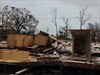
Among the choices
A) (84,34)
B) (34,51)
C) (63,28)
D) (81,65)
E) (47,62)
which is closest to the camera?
(81,65)

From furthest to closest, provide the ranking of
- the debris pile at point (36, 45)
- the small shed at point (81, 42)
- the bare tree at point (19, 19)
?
1. the bare tree at point (19, 19)
2. the debris pile at point (36, 45)
3. the small shed at point (81, 42)

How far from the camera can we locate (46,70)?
645 inches

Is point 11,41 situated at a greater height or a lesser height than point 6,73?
greater

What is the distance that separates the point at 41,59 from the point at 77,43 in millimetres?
2576

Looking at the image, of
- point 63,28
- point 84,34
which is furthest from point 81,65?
point 63,28

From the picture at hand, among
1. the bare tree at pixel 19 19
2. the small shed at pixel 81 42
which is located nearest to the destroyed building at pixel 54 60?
the small shed at pixel 81 42

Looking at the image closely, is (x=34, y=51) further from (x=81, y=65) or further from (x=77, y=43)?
(x=81, y=65)

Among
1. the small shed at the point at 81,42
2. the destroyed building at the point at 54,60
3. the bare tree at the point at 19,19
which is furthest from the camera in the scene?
the bare tree at the point at 19,19

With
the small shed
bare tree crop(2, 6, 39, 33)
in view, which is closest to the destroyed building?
the small shed

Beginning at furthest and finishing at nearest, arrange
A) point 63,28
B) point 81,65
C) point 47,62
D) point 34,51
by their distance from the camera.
Answer: point 63,28, point 34,51, point 47,62, point 81,65

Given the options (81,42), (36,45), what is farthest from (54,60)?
(36,45)

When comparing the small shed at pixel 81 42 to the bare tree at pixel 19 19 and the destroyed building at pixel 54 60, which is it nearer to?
the destroyed building at pixel 54 60

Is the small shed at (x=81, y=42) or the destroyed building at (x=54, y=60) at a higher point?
the small shed at (x=81, y=42)

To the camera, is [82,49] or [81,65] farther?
[82,49]
